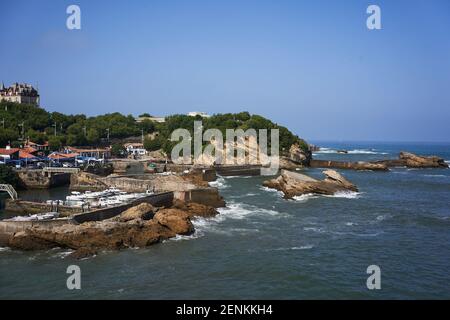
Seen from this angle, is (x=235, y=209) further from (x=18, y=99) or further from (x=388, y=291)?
(x=18, y=99)

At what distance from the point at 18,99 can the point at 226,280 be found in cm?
11223

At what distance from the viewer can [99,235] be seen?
30266 mm

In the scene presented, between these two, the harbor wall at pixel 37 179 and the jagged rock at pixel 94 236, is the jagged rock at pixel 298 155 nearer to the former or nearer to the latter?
the harbor wall at pixel 37 179

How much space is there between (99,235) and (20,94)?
10428cm

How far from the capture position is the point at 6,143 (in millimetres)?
78312

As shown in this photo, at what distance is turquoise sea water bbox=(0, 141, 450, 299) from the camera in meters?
23.9

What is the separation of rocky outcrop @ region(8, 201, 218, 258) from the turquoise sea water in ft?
2.53

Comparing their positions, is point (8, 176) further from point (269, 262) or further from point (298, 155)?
point (298, 155)

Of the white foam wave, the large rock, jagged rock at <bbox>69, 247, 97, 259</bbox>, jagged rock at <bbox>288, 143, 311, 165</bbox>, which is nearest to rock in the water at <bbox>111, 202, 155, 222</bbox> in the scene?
jagged rock at <bbox>69, 247, 97, 259</bbox>

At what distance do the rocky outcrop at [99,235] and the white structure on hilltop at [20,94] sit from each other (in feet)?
328

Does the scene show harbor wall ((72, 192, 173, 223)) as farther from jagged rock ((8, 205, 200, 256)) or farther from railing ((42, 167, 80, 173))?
railing ((42, 167, 80, 173))

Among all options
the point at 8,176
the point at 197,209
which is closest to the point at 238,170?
the point at 8,176

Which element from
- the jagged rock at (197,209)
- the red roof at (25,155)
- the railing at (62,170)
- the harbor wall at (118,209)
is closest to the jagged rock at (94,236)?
the harbor wall at (118,209)

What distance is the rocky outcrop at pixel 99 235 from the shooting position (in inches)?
1171
